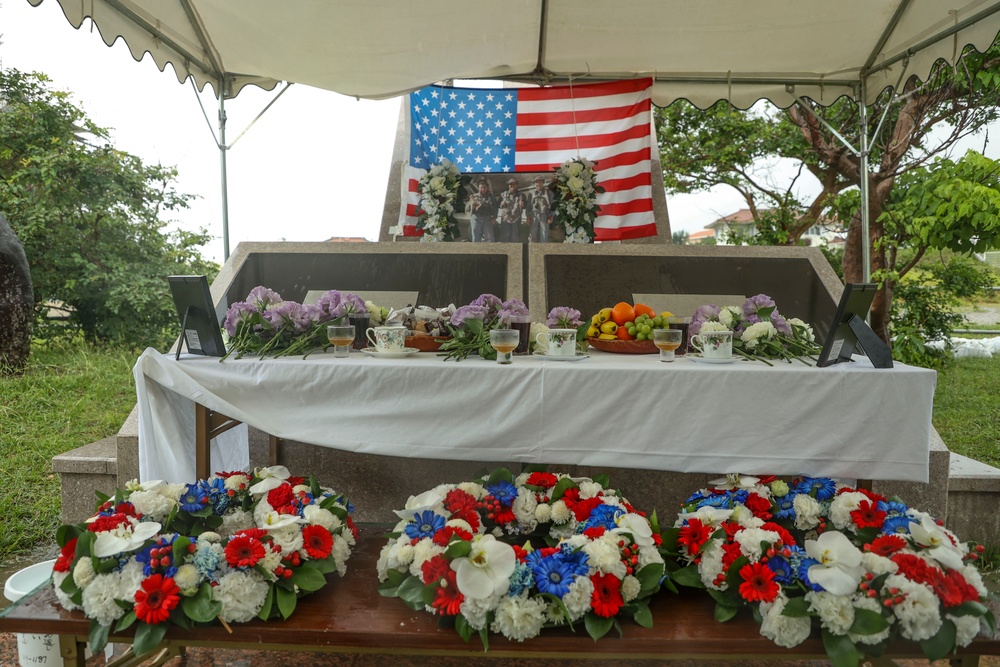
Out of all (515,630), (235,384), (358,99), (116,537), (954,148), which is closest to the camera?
(515,630)

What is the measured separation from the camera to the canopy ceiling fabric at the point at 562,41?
3307 mm

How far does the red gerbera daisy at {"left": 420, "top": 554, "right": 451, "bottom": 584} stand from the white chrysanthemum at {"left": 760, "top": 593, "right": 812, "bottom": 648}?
75 centimetres

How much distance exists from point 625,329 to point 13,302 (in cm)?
683

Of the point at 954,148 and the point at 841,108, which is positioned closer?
the point at 954,148

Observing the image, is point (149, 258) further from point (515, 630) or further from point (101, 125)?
point (515, 630)

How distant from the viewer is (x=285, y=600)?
1699mm

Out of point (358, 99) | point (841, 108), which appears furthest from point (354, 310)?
point (841, 108)

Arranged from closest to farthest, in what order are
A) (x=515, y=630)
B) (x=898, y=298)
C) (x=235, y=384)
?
(x=515, y=630)
(x=235, y=384)
(x=898, y=298)

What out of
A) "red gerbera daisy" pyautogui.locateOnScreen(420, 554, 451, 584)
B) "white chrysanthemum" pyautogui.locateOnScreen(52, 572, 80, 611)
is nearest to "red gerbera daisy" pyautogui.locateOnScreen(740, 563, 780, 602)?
"red gerbera daisy" pyautogui.locateOnScreen(420, 554, 451, 584)

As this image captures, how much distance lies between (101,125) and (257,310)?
7816 millimetres

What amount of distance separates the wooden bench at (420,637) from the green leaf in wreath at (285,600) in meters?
0.02

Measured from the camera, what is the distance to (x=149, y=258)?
898cm

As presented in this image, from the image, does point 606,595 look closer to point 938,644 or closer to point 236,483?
point 938,644

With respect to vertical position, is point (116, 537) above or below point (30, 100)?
below
